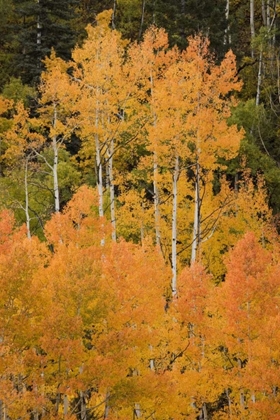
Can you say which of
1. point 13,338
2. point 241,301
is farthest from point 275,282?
point 13,338

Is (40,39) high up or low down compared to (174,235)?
up

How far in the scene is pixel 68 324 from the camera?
1542cm

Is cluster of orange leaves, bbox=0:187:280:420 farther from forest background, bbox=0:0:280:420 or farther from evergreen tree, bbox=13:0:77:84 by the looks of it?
evergreen tree, bbox=13:0:77:84

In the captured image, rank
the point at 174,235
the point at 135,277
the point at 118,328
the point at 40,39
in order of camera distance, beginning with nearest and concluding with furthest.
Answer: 1. the point at 118,328
2. the point at 135,277
3. the point at 174,235
4. the point at 40,39

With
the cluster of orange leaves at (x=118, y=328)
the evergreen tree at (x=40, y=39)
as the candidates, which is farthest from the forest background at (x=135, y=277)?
the evergreen tree at (x=40, y=39)

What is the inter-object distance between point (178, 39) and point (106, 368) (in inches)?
908

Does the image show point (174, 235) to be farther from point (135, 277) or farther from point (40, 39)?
point (40, 39)

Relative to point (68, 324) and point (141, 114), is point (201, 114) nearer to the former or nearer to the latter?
point (141, 114)

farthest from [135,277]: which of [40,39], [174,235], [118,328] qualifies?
[40,39]

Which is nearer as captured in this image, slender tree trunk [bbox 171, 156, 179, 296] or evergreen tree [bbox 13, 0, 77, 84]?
slender tree trunk [bbox 171, 156, 179, 296]

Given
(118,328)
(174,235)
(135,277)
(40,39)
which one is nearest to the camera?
(118,328)

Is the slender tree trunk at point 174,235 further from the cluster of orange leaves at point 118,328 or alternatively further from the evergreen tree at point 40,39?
the evergreen tree at point 40,39

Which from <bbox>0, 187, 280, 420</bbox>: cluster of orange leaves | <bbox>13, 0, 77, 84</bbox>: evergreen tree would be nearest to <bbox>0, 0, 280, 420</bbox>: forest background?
<bbox>0, 187, 280, 420</bbox>: cluster of orange leaves

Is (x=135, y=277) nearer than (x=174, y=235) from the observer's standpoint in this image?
Yes
